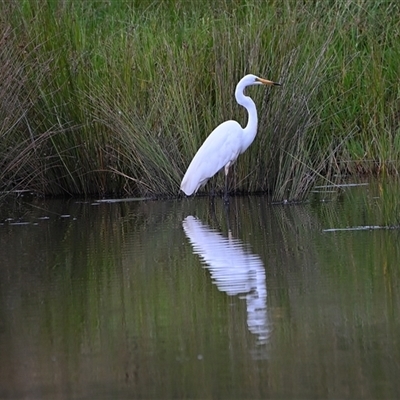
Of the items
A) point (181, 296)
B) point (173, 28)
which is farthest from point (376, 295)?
point (173, 28)

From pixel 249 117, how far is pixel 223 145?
47cm

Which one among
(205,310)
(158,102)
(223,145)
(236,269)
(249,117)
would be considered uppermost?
(158,102)

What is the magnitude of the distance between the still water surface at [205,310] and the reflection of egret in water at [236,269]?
0.01 metres

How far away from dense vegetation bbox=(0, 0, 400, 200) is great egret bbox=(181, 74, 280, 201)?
305 millimetres

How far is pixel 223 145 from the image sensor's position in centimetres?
952

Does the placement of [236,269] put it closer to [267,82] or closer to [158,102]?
[267,82]

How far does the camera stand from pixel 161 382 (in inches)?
146

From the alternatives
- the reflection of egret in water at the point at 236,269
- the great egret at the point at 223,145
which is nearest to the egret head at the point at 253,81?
the great egret at the point at 223,145

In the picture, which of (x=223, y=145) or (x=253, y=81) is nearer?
(x=223, y=145)

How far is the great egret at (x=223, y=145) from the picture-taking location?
956cm

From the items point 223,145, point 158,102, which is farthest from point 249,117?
point 158,102

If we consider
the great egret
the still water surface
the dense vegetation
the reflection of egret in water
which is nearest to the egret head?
the great egret

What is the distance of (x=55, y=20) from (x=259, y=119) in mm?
2017

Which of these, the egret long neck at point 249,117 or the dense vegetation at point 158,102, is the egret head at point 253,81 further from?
the dense vegetation at point 158,102
